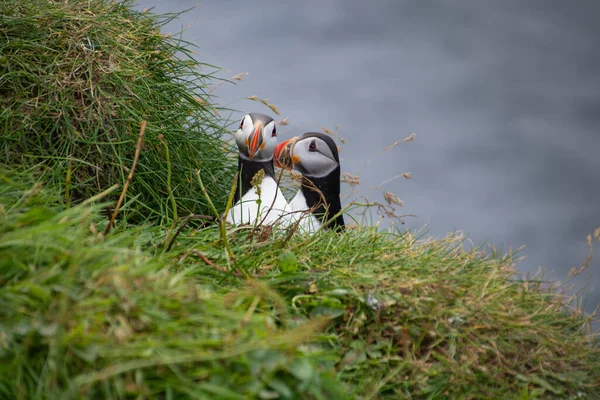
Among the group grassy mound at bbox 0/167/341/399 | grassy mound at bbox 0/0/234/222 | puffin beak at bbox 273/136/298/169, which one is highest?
puffin beak at bbox 273/136/298/169

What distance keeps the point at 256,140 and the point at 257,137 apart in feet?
0.07

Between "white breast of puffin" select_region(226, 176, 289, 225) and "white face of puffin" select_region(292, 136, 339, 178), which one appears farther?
"white face of puffin" select_region(292, 136, 339, 178)

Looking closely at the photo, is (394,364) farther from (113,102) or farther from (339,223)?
(113,102)

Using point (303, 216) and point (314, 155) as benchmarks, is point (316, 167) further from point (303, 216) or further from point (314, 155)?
point (303, 216)

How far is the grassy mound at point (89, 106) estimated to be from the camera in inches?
161

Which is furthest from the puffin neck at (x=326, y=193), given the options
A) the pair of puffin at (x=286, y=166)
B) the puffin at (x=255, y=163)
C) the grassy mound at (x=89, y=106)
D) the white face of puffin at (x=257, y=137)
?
the grassy mound at (x=89, y=106)

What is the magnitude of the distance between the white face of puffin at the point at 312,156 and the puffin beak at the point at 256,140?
0.84 ft

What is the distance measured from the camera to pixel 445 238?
4.09 metres

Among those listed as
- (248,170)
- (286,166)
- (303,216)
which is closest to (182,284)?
(303,216)

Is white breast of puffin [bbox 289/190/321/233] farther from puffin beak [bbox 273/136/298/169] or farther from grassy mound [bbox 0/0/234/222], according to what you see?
grassy mound [bbox 0/0/234/222]

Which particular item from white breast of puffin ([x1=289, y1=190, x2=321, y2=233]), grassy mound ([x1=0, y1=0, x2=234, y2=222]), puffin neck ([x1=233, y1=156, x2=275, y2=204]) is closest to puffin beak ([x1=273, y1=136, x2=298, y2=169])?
puffin neck ([x1=233, y1=156, x2=275, y2=204])

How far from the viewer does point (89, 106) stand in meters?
4.15

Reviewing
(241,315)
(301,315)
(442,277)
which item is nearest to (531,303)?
(442,277)

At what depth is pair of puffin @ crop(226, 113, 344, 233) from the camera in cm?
432
